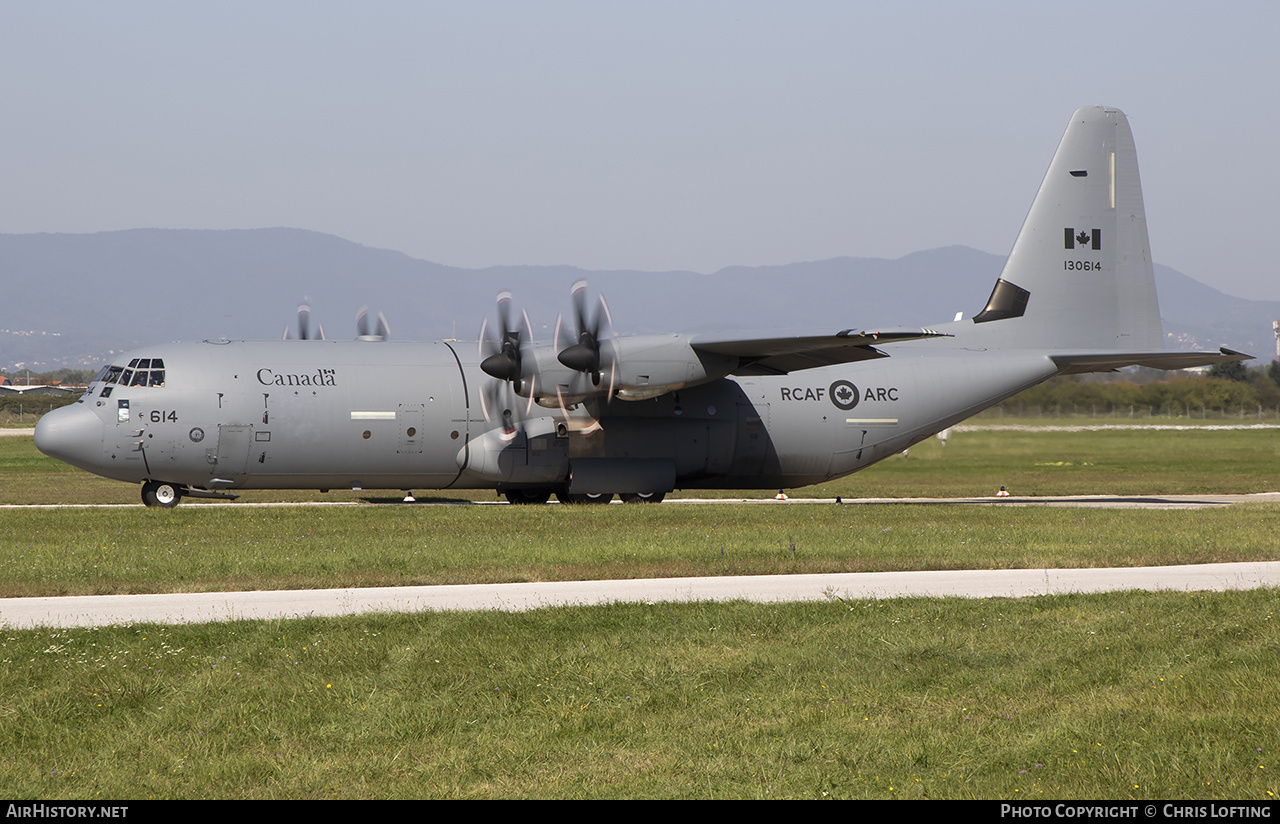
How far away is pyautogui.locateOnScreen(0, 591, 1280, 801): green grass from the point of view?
8742 mm

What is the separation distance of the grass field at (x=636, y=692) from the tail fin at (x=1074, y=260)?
48.5ft

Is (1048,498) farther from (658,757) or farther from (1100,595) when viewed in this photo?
(658,757)

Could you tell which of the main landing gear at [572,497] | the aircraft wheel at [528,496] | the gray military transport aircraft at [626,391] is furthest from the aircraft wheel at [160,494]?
the aircraft wheel at [528,496]

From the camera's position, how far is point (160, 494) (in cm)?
2836

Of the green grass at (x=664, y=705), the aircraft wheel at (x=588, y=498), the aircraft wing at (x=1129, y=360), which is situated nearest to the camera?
the green grass at (x=664, y=705)

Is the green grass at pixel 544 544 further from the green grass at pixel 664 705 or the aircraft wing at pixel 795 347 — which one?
the green grass at pixel 664 705

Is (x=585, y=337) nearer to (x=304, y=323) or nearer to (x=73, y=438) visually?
(x=304, y=323)

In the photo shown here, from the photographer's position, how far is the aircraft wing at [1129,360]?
31.0 metres

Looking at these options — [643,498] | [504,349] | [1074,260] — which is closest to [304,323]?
[504,349]

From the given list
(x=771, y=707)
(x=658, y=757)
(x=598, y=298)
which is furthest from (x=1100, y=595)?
(x=598, y=298)

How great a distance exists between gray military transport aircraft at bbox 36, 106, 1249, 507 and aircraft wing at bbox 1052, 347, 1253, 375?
71 millimetres

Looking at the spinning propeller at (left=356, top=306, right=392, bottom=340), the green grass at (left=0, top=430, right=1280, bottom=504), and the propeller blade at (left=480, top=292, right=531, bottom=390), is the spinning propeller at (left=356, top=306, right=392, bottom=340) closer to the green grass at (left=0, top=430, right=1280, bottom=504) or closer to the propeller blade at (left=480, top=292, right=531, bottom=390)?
the propeller blade at (left=480, top=292, right=531, bottom=390)

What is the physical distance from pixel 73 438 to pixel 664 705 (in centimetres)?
2076

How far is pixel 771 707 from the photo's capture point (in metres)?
10.4
